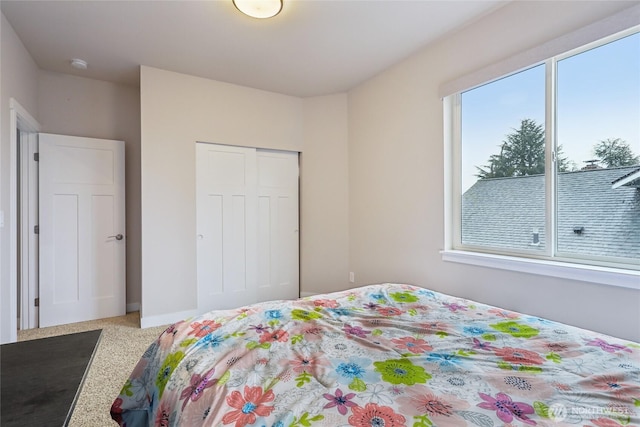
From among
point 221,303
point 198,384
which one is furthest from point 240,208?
point 198,384

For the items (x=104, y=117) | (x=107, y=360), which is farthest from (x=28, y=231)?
(x=107, y=360)

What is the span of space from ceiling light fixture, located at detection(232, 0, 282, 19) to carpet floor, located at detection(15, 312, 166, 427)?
205 centimetres

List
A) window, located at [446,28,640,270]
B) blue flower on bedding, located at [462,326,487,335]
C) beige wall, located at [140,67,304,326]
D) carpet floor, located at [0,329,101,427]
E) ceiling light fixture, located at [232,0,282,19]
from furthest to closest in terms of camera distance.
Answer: beige wall, located at [140,67,304,326], ceiling light fixture, located at [232,0,282,19], window, located at [446,28,640,270], blue flower on bedding, located at [462,326,487,335], carpet floor, located at [0,329,101,427]

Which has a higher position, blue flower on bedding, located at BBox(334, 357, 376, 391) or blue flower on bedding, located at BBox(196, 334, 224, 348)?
blue flower on bedding, located at BBox(196, 334, 224, 348)

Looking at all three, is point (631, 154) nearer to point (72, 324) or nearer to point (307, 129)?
point (307, 129)

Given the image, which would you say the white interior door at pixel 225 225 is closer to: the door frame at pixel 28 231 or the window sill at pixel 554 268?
the door frame at pixel 28 231

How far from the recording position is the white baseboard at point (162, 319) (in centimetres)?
304

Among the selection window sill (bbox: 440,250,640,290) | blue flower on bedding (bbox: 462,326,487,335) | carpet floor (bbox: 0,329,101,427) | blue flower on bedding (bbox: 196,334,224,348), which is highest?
window sill (bbox: 440,250,640,290)

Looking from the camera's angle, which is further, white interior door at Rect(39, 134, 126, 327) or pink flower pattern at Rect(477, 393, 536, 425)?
white interior door at Rect(39, 134, 126, 327)

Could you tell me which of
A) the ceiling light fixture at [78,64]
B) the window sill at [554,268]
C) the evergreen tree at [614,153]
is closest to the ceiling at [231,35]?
the ceiling light fixture at [78,64]

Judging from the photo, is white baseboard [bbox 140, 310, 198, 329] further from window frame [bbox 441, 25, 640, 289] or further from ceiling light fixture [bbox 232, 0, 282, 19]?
ceiling light fixture [bbox 232, 0, 282, 19]

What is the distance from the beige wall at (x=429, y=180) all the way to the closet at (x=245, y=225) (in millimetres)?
824

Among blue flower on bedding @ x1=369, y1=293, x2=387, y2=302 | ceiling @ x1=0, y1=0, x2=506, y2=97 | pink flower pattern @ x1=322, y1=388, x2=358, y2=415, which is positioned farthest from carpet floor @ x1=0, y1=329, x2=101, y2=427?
ceiling @ x1=0, y1=0, x2=506, y2=97

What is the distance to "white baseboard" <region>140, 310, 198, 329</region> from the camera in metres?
3.04
